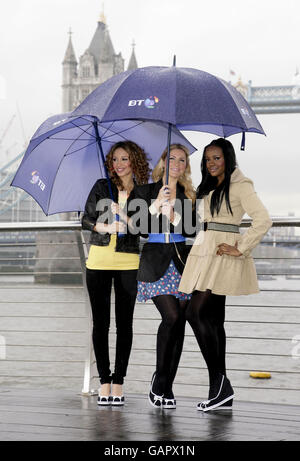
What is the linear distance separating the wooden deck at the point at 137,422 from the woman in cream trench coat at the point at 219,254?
148 millimetres

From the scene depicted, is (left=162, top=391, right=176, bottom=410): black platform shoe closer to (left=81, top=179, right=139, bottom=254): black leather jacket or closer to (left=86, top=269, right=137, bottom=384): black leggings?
(left=86, top=269, right=137, bottom=384): black leggings

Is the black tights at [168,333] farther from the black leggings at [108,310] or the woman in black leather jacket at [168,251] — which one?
the black leggings at [108,310]

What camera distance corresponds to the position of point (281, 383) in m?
11.9

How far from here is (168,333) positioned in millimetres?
2609

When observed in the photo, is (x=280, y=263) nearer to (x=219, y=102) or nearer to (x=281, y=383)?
(x=281, y=383)

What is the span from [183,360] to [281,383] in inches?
67.9

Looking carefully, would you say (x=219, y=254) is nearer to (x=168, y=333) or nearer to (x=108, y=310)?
(x=168, y=333)

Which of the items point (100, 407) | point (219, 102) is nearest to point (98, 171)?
point (219, 102)

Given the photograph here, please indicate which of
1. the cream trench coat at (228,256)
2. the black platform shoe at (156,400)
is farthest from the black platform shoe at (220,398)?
the cream trench coat at (228,256)

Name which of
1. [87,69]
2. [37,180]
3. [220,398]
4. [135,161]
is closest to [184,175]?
[135,161]

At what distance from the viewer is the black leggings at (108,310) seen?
274 cm

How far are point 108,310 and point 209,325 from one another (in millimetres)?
399

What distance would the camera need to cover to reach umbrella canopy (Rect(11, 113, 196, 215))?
2938 mm

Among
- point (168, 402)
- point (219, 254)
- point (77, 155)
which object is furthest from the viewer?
point (77, 155)
